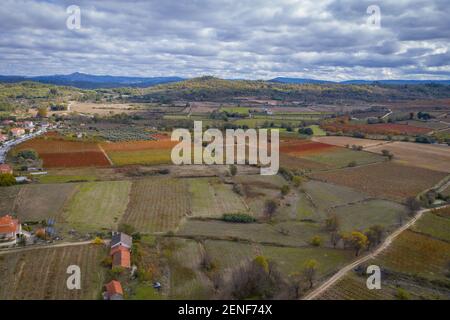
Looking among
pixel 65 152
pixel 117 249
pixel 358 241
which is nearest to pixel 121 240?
pixel 117 249

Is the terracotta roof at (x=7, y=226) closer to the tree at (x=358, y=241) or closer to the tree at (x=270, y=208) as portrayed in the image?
the tree at (x=270, y=208)

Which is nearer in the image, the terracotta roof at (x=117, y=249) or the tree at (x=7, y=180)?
the terracotta roof at (x=117, y=249)

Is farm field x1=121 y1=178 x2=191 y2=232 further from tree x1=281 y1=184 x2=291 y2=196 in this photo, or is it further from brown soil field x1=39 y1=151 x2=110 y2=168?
brown soil field x1=39 y1=151 x2=110 y2=168

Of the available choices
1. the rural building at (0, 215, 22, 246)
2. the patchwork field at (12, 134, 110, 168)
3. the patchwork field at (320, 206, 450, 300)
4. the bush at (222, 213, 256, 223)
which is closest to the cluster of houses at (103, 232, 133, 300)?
the rural building at (0, 215, 22, 246)

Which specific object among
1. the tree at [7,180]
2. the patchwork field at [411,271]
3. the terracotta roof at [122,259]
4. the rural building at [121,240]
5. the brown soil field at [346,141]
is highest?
the brown soil field at [346,141]

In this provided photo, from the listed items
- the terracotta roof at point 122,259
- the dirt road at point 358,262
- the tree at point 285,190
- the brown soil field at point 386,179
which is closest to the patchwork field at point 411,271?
the dirt road at point 358,262

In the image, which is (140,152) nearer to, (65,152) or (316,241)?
(65,152)

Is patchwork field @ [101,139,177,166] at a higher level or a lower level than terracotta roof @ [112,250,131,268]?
higher
